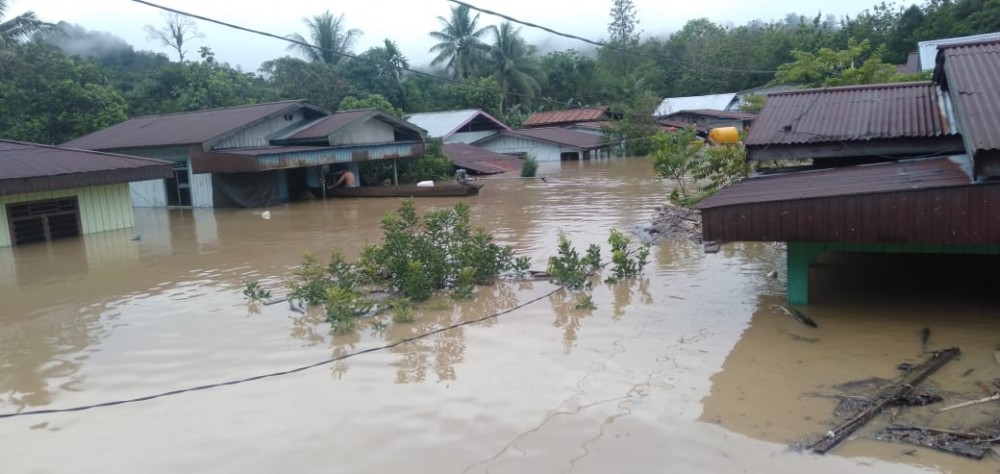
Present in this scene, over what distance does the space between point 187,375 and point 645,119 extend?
43.2 meters

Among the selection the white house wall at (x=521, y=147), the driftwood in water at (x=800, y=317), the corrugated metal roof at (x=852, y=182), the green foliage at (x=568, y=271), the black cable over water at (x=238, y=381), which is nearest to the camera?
the black cable over water at (x=238, y=381)

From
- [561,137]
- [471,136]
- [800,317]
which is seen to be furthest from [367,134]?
[800,317]

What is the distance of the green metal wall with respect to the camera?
2048cm

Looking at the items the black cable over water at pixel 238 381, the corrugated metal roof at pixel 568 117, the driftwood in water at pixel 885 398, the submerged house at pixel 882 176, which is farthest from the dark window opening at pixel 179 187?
the corrugated metal roof at pixel 568 117

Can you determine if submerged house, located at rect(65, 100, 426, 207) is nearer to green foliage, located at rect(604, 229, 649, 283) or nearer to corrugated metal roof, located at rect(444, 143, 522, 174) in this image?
corrugated metal roof, located at rect(444, 143, 522, 174)

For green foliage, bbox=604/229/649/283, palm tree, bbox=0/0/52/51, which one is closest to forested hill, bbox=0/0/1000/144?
palm tree, bbox=0/0/52/51

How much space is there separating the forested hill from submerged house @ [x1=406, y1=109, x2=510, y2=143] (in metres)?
3.05

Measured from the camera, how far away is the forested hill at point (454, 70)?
106 ft

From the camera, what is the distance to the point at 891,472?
17.7ft

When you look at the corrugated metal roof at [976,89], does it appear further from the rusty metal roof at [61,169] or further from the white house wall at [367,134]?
the white house wall at [367,134]

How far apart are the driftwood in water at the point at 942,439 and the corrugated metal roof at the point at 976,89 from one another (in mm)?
2996

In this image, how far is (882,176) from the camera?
9.18 meters

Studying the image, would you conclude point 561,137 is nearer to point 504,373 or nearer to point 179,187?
point 179,187

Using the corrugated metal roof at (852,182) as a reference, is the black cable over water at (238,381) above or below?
below
